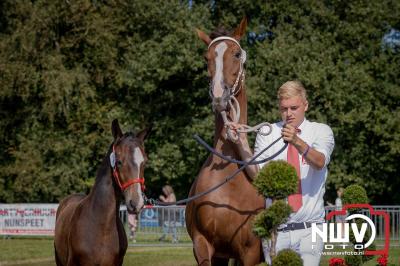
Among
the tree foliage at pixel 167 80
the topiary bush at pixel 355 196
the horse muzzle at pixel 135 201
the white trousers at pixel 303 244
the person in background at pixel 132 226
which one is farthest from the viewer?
the tree foliage at pixel 167 80

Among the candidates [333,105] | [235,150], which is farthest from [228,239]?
[333,105]

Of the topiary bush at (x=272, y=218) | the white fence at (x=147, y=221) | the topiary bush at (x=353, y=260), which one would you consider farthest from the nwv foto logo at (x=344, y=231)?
the white fence at (x=147, y=221)

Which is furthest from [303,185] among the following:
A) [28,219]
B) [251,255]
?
[28,219]

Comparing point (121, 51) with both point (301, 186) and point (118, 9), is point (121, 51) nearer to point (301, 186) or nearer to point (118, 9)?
point (118, 9)

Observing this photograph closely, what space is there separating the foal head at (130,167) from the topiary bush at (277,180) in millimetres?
3911

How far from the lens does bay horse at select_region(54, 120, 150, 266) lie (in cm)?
847

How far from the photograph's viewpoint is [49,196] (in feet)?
114

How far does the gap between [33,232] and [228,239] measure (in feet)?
65.4

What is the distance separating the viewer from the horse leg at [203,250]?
668 centimetres

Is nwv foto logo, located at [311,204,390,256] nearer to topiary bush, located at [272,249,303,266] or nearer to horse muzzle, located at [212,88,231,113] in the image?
topiary bush, located at [272,249,303,266]

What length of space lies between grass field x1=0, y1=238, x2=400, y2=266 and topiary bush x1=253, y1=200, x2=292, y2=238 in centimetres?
1096

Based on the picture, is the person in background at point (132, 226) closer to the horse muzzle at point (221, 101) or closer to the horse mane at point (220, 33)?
the horse mane at point (220, 33)

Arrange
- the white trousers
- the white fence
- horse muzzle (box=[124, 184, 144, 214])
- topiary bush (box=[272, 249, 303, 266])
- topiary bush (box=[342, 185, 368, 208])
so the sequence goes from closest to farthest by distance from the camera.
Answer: topiary bush (box=[272, 249, 303, 266]) < the white trousers < topiary bush (box=[342, 185, 368, 208]) < horse muzzle (box=[124, 184, 144, 214]) < the white fence

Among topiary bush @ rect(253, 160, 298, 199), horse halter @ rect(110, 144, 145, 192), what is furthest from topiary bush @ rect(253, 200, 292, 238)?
horse halter @ rect(110, 144, 145, 192)
